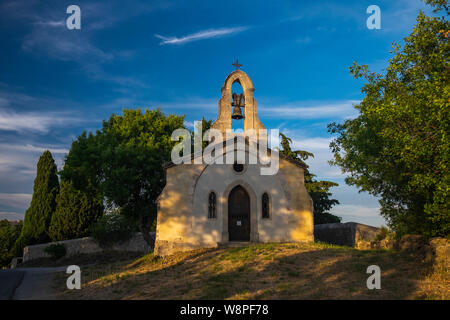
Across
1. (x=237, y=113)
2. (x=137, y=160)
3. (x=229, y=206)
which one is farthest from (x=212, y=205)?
(x=137, y=160)

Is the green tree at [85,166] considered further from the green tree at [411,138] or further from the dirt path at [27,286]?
the green tree at [411,138]

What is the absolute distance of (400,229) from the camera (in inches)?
576

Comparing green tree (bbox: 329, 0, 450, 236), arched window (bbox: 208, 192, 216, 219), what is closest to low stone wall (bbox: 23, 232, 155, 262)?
arched window (bbox: 208, 192, 216, 219)

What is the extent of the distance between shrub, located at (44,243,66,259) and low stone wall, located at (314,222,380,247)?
70.0ft

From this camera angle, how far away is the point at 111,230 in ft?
95.6

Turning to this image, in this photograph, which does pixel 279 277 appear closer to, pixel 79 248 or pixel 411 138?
pixel 411 138

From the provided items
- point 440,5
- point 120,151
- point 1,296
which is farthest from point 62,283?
point 440,5

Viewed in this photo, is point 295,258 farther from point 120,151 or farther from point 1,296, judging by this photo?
point 120,151

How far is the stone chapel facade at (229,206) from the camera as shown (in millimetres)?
19031

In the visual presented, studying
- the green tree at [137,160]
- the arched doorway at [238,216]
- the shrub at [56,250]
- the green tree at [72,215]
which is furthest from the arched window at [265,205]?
the shrub at [56,250]

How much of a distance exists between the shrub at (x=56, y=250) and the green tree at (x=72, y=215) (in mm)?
3017

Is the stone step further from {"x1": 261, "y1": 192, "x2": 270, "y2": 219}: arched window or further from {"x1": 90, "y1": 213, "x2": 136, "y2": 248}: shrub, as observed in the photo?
{"x1": 90, "y1": 213, "x2": 136, "y2": 248}: shrub

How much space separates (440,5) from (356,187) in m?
8.09

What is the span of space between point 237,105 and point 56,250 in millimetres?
19271
